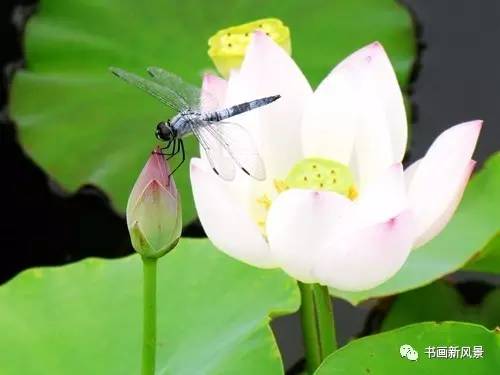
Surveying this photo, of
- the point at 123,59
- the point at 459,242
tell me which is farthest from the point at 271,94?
the point at 123,59

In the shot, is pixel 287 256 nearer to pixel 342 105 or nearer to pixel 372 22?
pixel 342 105

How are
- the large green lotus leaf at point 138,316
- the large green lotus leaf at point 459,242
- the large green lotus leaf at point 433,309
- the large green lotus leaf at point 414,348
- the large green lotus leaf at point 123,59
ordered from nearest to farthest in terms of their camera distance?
the large green lotus leaf at point 414,348 → the large green lotus leaf at point 138,316 → the large green lotus leaf at point 459,242 → the large green lotus leaf at point 433,309 → the large green lotus leaf at point 123,59

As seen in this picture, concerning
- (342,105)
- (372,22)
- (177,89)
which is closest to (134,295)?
(177,89)

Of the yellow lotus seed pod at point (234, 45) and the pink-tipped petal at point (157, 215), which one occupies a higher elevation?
the yellow lotus seed pod at point (234, 45)

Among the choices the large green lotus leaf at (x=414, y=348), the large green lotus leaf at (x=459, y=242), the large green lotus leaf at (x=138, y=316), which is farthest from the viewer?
the large green lotus leaf at (x=459, y=242)

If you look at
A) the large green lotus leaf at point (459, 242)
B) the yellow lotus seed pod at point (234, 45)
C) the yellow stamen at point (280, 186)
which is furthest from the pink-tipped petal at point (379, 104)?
the large green lotus leaf at point (459, 242)

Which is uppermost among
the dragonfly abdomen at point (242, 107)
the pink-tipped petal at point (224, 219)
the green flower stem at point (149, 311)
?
the dragonfly abdomen at point (242, 107)

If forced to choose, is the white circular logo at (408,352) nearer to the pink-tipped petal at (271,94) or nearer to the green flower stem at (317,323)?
the green flower stem at (317,323)

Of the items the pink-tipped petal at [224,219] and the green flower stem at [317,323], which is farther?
the green flower stem at [317,323]
